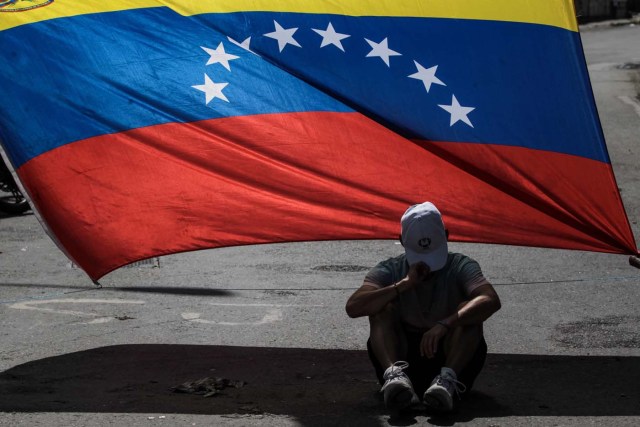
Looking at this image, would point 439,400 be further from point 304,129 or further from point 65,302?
point 65,302

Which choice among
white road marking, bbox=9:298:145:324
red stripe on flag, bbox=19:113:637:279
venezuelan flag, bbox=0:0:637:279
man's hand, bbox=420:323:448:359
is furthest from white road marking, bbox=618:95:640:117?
man's hand, bbox=420:323:448:359

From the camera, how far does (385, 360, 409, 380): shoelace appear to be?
6.75m

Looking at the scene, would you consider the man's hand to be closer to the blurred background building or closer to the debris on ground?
the debris on ground

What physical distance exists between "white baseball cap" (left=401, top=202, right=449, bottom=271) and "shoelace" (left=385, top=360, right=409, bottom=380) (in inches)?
21.9

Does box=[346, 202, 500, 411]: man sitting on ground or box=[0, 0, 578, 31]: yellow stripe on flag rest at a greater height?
box=[0, 0, 578, 31]: yellow stripe on flag

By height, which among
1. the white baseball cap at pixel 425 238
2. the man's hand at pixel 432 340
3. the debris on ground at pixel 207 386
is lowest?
the debris on ground at pixel 207 386

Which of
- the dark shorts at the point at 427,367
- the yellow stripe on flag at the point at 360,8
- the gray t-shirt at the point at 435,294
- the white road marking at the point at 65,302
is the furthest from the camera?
the white road marking at the point at 65,302

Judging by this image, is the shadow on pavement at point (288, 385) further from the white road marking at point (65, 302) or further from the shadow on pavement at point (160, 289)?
the shadow on pavement at point (160, 289)

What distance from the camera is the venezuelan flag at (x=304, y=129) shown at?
813cm

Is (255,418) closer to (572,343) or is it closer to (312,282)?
(572,343)

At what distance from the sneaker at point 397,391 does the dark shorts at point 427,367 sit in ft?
0.62

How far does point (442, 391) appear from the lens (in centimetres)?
663

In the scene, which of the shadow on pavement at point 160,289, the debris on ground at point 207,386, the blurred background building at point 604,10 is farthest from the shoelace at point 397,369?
the blurred background building at point 604,10

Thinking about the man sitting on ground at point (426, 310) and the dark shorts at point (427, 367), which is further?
the dark shorts at point (427, 367)
